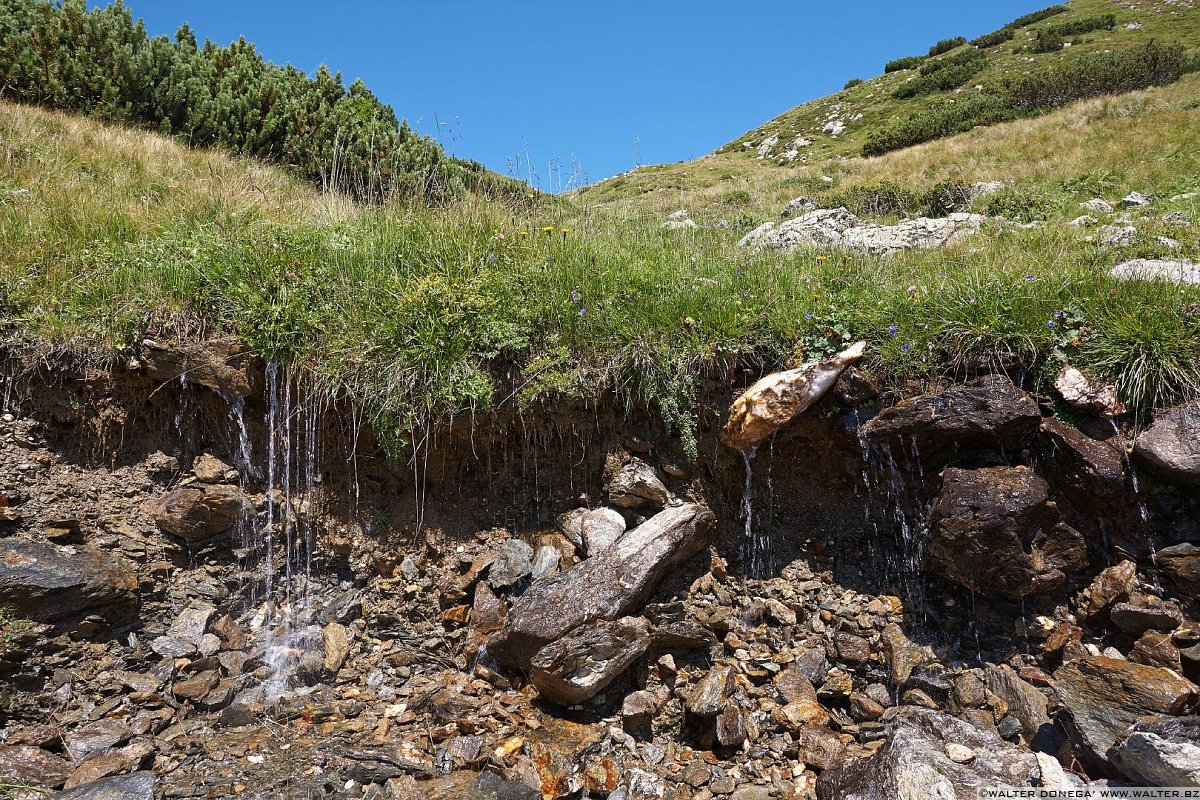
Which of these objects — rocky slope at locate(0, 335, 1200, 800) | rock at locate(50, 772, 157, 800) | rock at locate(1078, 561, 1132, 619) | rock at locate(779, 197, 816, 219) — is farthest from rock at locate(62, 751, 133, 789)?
rock at locate(779, 197, 816, 219)

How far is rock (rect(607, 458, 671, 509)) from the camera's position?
5.42 m

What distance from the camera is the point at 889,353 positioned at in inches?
207

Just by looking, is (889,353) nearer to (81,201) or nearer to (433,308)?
(433,308)

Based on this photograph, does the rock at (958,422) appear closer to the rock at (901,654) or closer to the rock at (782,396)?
the rock at (782,396)

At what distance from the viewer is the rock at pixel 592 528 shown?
523cm

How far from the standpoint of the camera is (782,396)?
203 inches

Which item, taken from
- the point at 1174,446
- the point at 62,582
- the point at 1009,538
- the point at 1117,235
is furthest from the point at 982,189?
the point at 62,582

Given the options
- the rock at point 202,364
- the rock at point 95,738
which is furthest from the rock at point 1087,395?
the rock at point 95,738

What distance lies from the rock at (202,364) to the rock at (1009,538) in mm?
5577

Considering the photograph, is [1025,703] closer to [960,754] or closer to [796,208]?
[960,754]

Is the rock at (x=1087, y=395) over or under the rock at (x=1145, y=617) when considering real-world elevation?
over

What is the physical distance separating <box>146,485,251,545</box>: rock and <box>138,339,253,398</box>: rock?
847 mm

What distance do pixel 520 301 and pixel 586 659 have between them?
117 inches

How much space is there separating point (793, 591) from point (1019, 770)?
191 centimetres
